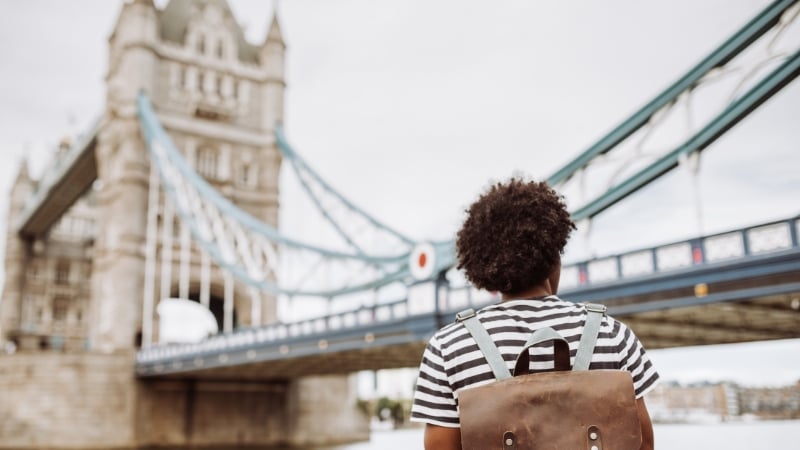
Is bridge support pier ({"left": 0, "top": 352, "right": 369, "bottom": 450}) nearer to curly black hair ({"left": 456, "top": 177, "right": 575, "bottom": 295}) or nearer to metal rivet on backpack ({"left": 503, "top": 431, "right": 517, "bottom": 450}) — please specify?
curly black hair ({"left": 456, "top": 177, "right": 575, "bottom": 295})

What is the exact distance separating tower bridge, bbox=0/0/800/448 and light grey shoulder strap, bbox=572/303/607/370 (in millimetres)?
10791

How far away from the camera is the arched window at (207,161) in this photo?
3775 cm

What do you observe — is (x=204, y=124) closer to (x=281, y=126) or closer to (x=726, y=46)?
(x=281, y=126)

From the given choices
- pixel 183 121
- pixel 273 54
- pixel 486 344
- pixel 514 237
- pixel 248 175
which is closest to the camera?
pixel 486 344

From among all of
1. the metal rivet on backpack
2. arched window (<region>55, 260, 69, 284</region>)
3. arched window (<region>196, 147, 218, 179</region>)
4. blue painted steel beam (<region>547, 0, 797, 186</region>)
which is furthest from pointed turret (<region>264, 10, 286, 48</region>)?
the metal rivet on backpack

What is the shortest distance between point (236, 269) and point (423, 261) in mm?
15295

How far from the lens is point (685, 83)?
14.6 meters

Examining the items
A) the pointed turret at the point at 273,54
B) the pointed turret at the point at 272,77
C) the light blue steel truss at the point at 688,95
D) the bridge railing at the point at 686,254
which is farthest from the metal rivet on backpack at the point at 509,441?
the pointed turret at the point at 273,54

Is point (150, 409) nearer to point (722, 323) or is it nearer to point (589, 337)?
point (722, 323)

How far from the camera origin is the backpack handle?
185 centimetres

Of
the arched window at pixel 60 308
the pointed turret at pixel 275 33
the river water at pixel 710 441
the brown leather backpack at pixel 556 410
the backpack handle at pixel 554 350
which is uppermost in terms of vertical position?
the pointed turret at pixel 275 33

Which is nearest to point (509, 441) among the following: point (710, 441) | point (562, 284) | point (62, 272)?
point (562, 284)

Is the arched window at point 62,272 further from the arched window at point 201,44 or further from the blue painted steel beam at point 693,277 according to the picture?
the blue painted steel beam at point 693,277

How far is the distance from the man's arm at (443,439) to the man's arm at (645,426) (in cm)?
40
